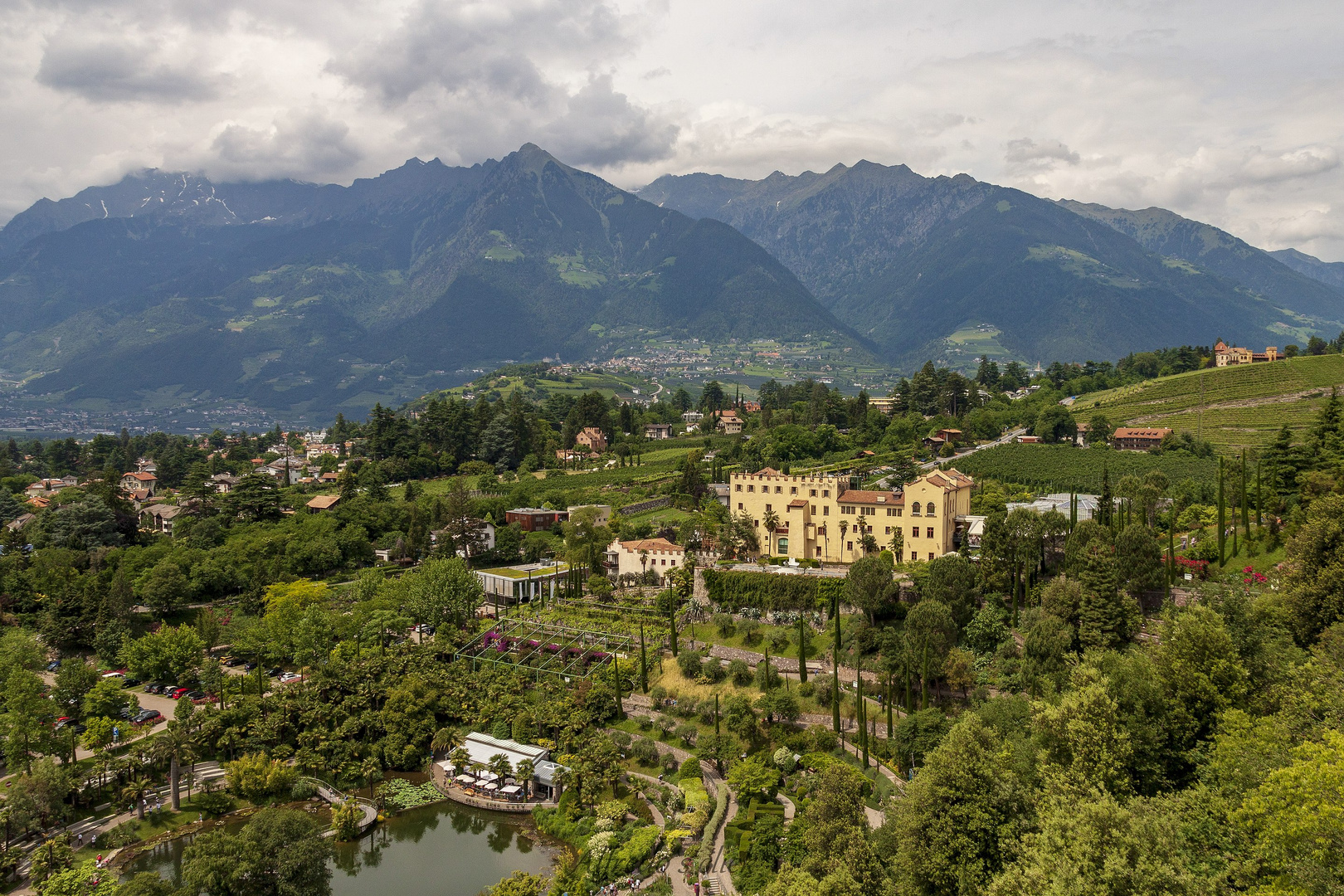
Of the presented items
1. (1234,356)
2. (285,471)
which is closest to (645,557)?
(285,471)

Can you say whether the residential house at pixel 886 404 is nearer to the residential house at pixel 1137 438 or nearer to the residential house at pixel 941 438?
the residential house at pixel 941 438

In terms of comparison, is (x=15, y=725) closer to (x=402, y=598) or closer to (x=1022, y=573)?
(x=402, y=598)

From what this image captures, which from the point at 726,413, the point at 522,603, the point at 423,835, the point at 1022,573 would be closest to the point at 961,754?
the point at 1022,573

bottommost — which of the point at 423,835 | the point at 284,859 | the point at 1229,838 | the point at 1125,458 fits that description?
the point at 423,835

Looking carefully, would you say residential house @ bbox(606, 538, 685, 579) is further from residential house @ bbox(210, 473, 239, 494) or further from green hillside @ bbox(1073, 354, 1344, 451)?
residential house @ bbox(210, 473, 239, 494)

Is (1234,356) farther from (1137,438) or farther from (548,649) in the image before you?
(548,649)

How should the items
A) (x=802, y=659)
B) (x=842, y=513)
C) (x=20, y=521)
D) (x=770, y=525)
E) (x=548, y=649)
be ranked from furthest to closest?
(x=20, y=521)
(x=770, y=525)
(x=842, y=513)
(x=548, y=649)
(x=802, y=659)
